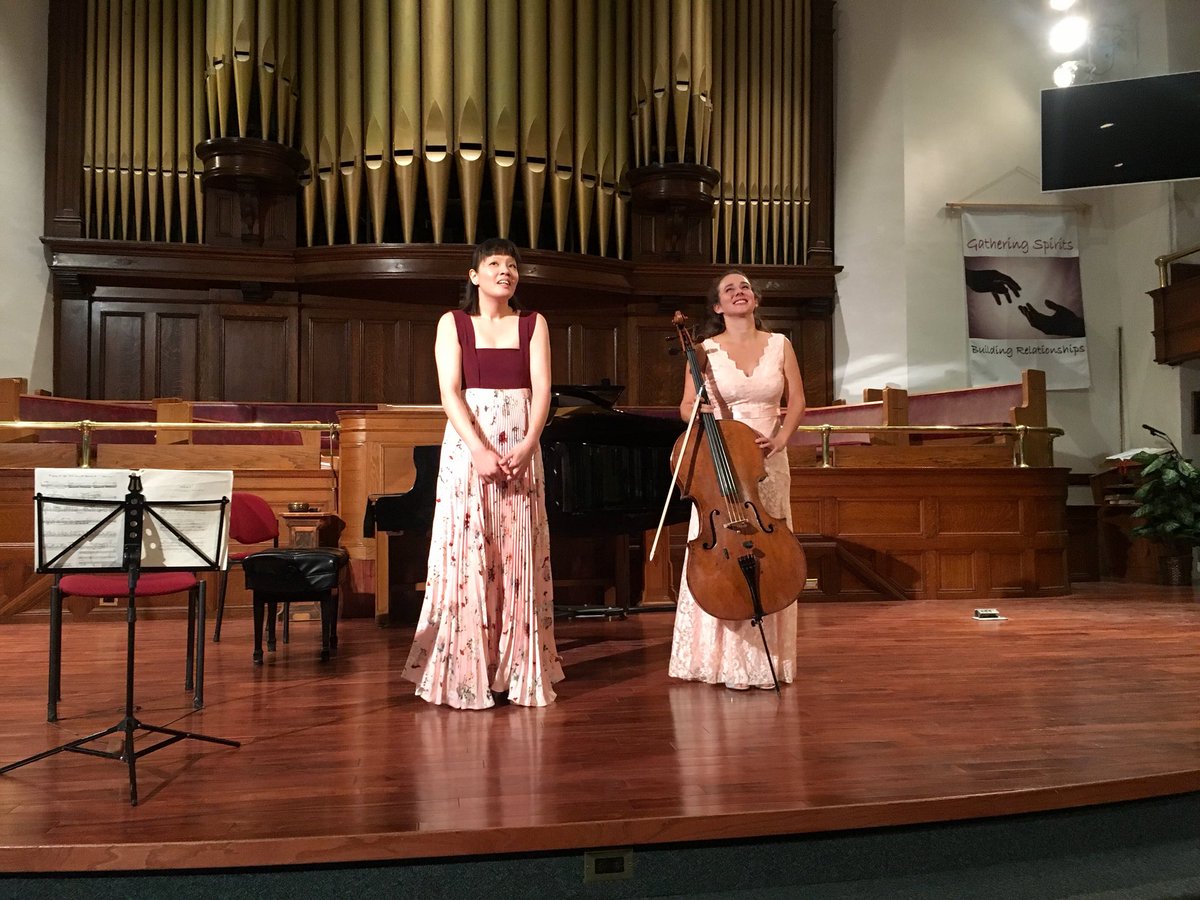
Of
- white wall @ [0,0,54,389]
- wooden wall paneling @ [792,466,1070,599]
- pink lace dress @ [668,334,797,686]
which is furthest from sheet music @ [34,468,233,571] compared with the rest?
white wall @ [0,0,54,389]

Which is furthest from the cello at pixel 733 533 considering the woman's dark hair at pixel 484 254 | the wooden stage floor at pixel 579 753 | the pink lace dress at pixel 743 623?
the woman's dark hair at pixel 484 254

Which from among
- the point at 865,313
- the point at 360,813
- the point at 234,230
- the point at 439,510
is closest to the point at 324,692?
the point at 439,510

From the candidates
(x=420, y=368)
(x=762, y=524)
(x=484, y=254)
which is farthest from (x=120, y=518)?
(x=420, y=368)

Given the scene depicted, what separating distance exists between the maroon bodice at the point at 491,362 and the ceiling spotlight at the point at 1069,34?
663 cm

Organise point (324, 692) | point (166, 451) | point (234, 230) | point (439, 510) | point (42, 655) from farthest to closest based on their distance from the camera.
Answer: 1. point (234, 230)
2. point (166, 451)
3. point (42, 655)
4. point (324, 692)
5. point (439, 510)

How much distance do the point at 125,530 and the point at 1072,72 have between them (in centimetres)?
807

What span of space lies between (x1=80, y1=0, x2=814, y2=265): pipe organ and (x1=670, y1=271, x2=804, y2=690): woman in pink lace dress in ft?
13.3

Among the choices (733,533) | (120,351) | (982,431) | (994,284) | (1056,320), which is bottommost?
(733,533)

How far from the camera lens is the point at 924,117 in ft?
27.1

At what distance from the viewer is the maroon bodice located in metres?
3.44

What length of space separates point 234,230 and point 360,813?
6.56 m

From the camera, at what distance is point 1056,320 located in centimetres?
828

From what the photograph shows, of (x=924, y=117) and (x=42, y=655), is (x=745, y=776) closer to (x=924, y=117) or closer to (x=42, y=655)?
(x=42, y=655)

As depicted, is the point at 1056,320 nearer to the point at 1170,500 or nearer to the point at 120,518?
the point at 1170,500
